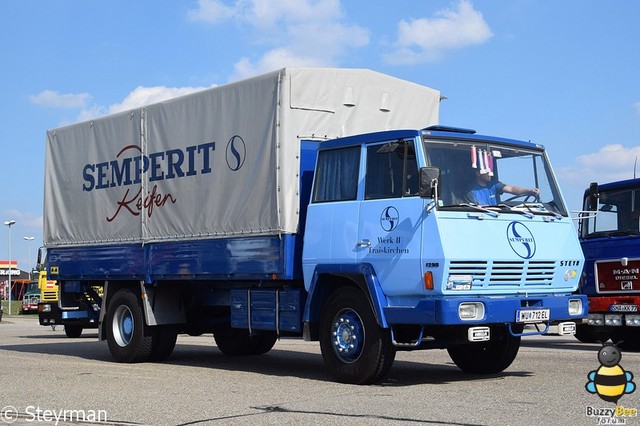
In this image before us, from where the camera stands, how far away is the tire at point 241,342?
52.5ft

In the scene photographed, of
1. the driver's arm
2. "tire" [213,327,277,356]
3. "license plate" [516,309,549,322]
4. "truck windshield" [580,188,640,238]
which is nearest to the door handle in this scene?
the driver's arm

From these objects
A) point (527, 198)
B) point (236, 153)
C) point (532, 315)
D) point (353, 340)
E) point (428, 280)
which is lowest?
point (353, 340)

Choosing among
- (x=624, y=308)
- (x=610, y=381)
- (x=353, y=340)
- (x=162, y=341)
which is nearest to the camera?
(x=610, y=381)

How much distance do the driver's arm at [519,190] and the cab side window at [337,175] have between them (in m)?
1.78

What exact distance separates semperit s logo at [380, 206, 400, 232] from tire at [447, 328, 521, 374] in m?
2.19

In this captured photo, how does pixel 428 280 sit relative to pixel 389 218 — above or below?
below

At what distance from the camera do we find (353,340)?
11.1 m

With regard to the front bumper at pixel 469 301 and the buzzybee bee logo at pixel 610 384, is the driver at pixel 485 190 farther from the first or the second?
the buzzybee bee logo at pixel 610 384

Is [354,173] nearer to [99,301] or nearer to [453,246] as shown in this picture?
[453,246]

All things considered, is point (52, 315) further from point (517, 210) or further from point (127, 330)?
point (517, 210)

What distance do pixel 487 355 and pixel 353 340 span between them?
2129mm

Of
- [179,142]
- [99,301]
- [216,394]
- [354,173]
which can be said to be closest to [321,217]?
[354,173]

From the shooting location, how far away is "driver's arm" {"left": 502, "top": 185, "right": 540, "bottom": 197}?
1125cm

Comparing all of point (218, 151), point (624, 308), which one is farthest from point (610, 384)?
point (624, 308)
